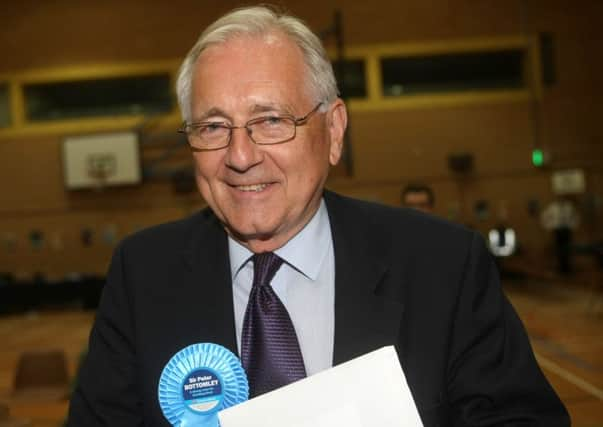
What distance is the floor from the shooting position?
4691 mm

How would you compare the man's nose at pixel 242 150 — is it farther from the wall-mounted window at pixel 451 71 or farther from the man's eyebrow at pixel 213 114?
the wall-mounted window at pixel 451 71

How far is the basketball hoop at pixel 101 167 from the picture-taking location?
50.2 ft

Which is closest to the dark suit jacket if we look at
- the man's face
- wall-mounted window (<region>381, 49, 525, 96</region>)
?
the man's face

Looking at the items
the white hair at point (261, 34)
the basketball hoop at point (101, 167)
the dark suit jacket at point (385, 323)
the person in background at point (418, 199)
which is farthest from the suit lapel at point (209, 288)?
the basketball hoop at point (101, 167)

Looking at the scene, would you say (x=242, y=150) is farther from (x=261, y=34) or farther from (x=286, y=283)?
(x=286, y=283)

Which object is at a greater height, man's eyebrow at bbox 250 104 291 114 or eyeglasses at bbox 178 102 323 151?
man's eyebrow at bbox 250 104 291 114

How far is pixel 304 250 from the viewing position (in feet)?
5.90

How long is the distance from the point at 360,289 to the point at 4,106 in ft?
51.1

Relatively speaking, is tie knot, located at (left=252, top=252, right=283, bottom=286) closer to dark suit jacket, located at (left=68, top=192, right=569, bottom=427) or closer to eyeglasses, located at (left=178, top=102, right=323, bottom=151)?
dark suit jacket, located at (left=68, top=192, right=569, bottom=427)

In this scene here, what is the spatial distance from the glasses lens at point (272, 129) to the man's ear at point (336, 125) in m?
0.17

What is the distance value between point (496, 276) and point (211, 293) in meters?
0.66

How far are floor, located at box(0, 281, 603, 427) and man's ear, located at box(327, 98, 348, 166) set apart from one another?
2440mm

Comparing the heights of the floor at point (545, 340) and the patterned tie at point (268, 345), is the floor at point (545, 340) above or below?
below

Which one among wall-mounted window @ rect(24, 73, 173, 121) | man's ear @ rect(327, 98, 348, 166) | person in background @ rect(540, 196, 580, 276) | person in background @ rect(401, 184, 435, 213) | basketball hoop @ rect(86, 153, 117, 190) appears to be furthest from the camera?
wall-mounted window @ rect(24, 73, 173, 121)
